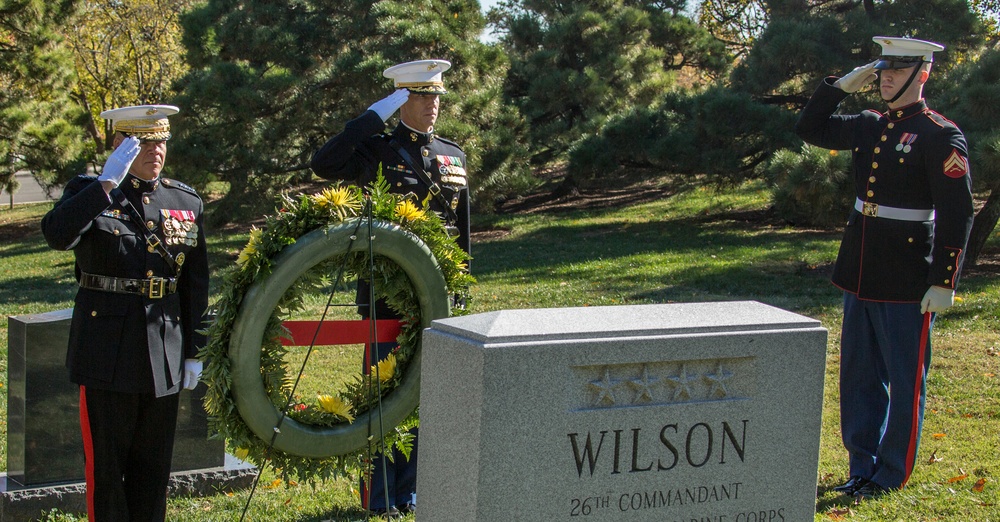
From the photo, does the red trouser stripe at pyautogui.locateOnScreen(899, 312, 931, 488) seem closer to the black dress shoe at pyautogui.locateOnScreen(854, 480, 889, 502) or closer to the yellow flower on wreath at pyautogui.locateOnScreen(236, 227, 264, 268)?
the black dress shoe at pyautogui.locateOnScreen(854, 480, 889, 502)

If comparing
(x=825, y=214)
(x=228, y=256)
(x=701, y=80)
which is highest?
(x=701, y=80)

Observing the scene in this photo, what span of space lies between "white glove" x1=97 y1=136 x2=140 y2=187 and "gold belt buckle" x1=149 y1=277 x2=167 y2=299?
40cm

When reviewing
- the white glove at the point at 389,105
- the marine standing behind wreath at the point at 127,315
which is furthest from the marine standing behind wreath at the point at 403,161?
the marine standing behind wreath at the point at 127,315

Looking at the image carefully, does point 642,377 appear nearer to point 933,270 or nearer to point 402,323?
point 402,323

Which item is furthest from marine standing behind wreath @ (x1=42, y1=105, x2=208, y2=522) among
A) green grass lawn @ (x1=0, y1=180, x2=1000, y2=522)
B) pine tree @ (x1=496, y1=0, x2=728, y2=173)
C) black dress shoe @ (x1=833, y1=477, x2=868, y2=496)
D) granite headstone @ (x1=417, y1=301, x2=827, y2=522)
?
pine tree @ (x1=496, y1=0, x2=728, y2=173)

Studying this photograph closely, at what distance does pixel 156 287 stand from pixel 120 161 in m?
0.49

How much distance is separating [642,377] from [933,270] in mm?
2105

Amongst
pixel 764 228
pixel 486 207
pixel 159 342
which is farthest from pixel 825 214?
pixel 159 342

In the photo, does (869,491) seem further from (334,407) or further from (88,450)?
(88,450)

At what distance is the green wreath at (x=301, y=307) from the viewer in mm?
3328

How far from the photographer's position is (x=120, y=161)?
139 inches

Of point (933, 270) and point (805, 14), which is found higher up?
point (805, 14)

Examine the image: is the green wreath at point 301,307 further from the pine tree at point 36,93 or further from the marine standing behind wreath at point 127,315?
the pine tree at point 36,93

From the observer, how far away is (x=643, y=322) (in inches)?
Answer: 120
